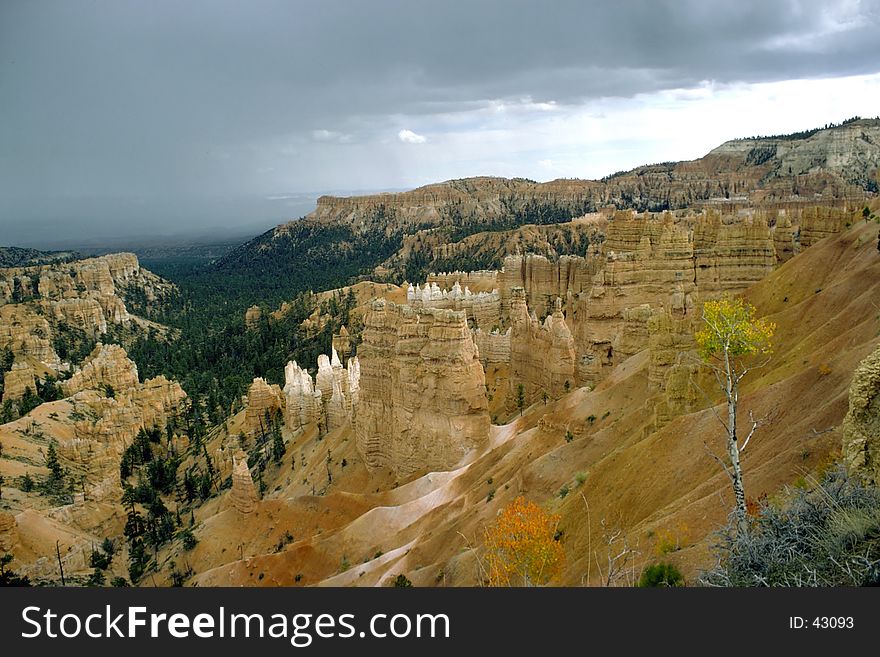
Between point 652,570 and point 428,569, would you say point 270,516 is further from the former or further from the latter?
point 652,570

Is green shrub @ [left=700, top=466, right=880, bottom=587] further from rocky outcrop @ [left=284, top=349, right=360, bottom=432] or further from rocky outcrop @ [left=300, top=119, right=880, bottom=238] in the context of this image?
rocky outcrop @ [left=300, top=119, right=880, bottom=238]

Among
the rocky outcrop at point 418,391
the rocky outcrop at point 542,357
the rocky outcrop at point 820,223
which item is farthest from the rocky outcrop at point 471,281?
A: the rocky outcrop at point 418,391

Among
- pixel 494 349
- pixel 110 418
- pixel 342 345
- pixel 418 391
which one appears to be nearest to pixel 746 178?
pixel 342 345

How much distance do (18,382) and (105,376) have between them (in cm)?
936

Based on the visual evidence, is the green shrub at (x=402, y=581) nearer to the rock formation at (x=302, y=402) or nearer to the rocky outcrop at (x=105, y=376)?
the rock formation at (x=302, y=402)

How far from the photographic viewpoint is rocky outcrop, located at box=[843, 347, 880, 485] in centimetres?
1039

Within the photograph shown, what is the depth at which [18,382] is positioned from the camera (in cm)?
6912

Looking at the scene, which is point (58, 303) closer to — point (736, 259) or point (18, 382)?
point (18, 382)

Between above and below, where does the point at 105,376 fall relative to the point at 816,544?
below

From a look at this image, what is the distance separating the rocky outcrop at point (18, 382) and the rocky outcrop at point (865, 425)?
78.2m

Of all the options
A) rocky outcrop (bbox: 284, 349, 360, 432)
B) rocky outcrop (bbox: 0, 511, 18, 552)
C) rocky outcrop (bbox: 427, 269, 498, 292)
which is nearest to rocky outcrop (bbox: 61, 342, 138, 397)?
rocky outcrop (bbox: 284, 349, 360, 432)

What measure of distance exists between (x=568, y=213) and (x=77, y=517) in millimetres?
167339

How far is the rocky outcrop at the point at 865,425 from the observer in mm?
10391

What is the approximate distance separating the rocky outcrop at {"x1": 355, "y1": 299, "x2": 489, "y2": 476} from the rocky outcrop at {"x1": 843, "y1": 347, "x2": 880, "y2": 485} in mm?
24134
